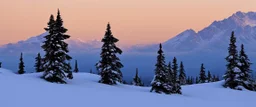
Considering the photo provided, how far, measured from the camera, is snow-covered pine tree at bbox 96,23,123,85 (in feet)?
151

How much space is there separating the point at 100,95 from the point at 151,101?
4.01 m

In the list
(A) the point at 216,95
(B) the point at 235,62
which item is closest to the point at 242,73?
(B) the point at 235,62

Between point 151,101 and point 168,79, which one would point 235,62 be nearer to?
point 168,79

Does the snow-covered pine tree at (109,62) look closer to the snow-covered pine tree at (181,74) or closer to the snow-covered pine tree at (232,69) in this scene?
the snow-covered pine tree at (232,69)

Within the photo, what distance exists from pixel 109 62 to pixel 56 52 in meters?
9.05

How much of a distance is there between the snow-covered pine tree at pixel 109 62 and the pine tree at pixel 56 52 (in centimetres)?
663

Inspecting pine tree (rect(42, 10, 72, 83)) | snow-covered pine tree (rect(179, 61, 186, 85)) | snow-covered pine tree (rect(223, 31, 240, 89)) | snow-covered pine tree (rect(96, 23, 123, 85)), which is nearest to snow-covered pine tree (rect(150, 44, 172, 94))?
snow-covered pine tree (rect(96, 23, 123, 85))

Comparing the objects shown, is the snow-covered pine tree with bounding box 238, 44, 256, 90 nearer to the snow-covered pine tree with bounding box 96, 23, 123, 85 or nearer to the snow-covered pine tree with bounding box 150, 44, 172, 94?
the snow-covered pine tree with bounding box 150, 44, 172, 94

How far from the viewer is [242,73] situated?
53375mm

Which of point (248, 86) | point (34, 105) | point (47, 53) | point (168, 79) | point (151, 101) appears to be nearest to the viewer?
point (34, 105)

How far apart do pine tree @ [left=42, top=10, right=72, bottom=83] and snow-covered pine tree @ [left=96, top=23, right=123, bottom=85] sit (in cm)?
663

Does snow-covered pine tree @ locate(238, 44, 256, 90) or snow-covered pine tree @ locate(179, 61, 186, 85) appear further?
snow-covered pine tree @ locate(179, 61, 186, 85)

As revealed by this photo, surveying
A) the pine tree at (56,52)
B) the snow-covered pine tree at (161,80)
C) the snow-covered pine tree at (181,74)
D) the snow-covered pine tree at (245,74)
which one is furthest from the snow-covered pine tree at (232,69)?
the snow-covered pine tree at (181,74)

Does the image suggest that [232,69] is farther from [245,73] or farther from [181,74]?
[181,74]
